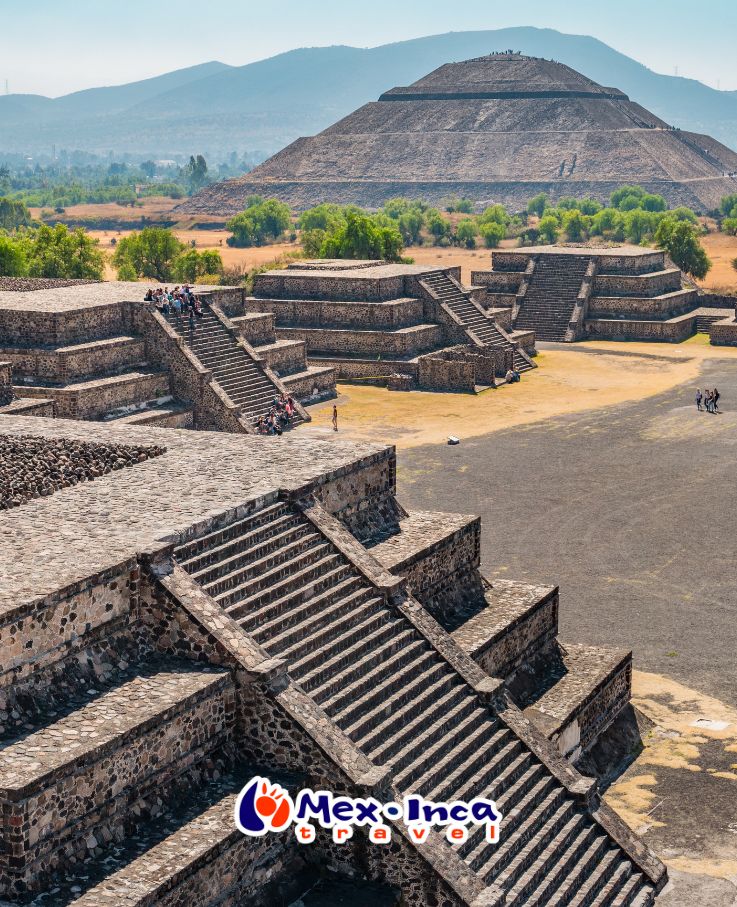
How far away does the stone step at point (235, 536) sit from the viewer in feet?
55.4

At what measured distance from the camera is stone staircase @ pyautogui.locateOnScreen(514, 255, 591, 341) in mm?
65000

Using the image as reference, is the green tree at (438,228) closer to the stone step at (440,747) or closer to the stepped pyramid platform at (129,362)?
the stepped pyramid platform at (129,362)

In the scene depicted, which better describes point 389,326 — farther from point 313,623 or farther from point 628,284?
point 313,623

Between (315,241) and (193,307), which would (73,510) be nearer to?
(193,307)

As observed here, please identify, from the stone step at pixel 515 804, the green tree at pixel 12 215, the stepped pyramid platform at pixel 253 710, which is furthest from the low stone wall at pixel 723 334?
the green tree at pixel 12 215

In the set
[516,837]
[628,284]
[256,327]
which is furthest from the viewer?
[628,284]

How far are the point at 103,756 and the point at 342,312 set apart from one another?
40.8 metres

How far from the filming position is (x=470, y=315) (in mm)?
56719

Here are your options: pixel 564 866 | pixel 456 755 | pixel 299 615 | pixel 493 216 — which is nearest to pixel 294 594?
pixel 299 615

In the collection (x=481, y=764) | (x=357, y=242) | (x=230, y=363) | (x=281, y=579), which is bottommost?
(x=357, y=242)

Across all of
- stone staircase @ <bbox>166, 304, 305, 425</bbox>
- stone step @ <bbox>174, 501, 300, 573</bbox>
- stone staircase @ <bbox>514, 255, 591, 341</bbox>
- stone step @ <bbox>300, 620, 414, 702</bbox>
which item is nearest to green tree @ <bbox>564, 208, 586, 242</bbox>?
stone staircase @ <bbox>514, 255, 591, 341</bbox>

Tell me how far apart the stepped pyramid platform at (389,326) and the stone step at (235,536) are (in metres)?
29.3

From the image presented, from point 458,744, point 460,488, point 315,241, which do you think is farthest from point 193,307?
point 315,241

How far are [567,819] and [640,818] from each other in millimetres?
1717
